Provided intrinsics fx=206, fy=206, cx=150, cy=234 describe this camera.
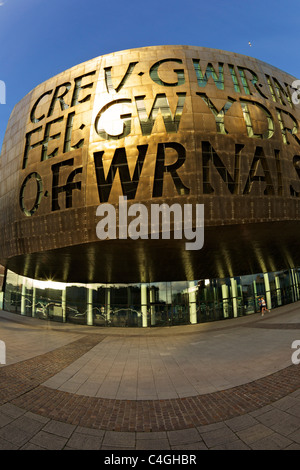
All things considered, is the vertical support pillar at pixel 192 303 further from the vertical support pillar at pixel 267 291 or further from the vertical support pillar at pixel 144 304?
the vertical support pillar at pixel 267 291

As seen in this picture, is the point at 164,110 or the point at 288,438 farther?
the point at 164,110

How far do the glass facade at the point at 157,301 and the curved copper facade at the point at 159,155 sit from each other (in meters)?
5.08

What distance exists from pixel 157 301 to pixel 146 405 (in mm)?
15423

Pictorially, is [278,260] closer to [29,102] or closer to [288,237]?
[288,237]

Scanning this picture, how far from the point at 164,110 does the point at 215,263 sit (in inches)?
512

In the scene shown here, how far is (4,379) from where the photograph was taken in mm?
6773

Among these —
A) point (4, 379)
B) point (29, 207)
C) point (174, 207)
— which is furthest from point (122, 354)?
point (29, 207)

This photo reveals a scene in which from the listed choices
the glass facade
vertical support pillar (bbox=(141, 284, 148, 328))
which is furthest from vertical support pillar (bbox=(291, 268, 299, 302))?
vertical support pillar (bbox=(141, 284, 148, 328))

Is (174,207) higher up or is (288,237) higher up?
(174,207)

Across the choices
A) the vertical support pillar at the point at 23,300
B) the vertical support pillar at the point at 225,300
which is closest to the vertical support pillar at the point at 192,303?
the vertical support pillar at the point at 225,300

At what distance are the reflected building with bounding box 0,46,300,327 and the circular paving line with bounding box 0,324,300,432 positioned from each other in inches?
318

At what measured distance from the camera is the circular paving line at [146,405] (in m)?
4.61

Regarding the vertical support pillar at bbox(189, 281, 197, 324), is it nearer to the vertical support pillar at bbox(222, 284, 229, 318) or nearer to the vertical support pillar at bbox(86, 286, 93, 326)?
the vertical support pillar at bbox(222, 284, 229, 318)
